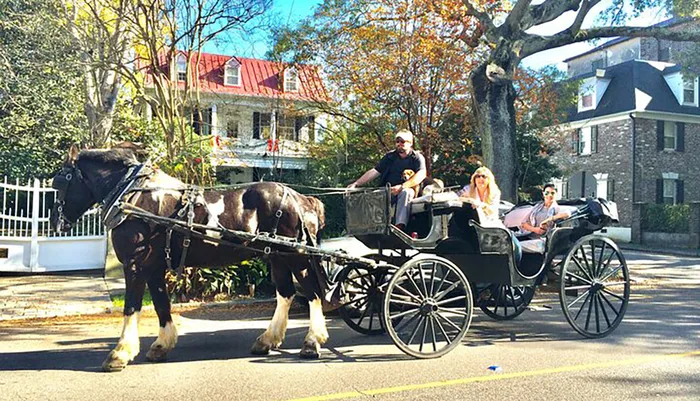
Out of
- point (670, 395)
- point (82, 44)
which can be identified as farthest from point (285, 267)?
point (82, 44)

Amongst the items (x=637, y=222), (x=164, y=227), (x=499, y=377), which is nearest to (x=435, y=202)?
(x=499, y=377)

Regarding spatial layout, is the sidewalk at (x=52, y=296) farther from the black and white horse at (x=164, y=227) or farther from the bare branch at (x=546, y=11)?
the bare branch at (x=546, y=11)

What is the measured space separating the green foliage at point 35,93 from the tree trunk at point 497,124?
929 cm

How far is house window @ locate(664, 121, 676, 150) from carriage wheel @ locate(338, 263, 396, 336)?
90.3ft

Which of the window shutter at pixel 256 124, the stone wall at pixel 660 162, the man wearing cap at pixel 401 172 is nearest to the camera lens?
the man wearing cap at pixel 401 172

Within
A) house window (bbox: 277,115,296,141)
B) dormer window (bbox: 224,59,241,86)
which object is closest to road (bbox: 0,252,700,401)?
house window (bbox: 277,115,296,141)

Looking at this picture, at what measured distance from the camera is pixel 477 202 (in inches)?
264

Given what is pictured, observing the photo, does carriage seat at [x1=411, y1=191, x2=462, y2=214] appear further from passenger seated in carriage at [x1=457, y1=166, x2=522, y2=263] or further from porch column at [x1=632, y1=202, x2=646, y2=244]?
porch column at [x1=632, y1=202, x2=646, y2=244]

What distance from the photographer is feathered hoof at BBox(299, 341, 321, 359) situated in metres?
6.21

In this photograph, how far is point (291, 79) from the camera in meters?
A: 19.7

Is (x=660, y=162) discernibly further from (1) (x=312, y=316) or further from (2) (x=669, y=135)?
(1) (x=312, y=316)

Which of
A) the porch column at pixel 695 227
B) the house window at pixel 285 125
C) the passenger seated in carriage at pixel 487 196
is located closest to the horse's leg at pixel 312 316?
the passenger seated in carriage at pixel 487 196

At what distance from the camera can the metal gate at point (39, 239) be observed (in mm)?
12000

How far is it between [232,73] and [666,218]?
22.2 m
